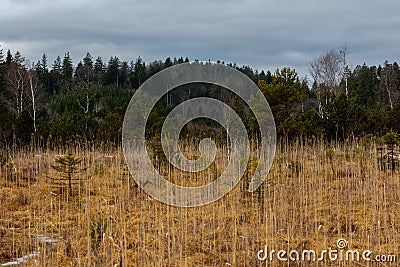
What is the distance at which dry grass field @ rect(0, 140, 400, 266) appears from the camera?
10.7 ft

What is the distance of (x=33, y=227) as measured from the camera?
4141 mm

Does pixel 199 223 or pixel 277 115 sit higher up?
pixel 277 115

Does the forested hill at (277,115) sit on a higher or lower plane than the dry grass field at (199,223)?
higher

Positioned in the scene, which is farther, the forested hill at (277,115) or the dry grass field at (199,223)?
the forested hill at (277,115)

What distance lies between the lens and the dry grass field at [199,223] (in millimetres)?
3250

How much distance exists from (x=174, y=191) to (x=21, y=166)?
132 inches

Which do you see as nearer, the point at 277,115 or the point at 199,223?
the point at 199,223

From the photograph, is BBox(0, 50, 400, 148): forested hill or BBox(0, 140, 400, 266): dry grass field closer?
BBox(0, 140, 400, 266): dry grass field

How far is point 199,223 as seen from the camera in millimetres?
4188

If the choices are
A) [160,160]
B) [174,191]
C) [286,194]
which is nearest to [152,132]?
[160,160]

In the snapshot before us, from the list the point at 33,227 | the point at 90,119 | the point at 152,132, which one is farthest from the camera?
the point at 90,119

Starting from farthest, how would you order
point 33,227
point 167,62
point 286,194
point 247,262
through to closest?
1. point 167,62
2. point 286,194
3. point 33,227
4. point 247,262

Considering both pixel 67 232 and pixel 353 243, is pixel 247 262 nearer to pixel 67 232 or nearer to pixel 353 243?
pixel 353 243

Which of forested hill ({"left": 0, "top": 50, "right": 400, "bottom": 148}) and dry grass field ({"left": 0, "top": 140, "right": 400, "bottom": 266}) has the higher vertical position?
forested hill ({"left": 0, "top": 50, "right": 400, "bottom": 148})
